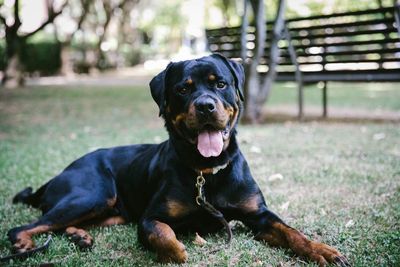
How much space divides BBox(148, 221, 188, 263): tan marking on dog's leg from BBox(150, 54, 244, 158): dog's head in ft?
2.18

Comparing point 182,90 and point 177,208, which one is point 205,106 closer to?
point 182,90

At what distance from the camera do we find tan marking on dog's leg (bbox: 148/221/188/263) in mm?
3068

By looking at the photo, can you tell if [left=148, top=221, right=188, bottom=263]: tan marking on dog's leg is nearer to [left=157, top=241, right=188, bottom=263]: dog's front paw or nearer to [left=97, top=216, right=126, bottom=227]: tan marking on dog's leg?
[left=157, top=241, right=188, bottom=263]: dog's front paw

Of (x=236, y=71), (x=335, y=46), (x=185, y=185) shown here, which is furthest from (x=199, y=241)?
(x=335, y=46)

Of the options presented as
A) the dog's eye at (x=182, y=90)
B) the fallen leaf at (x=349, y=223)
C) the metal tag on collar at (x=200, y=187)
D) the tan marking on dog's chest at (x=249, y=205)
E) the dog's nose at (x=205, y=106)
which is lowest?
the fallen leaf at (x=349, y=223)

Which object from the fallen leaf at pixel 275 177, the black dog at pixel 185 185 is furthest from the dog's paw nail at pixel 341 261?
the fallen leaf at pixel 275 177

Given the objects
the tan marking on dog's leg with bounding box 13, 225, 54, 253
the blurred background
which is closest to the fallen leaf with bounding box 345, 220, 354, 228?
the tan marking on dog's leg with bounding box 13, 225, 54, 253

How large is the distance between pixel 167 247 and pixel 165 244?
2 centimetres

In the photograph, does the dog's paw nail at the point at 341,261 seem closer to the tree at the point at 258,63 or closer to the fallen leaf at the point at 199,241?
the fallen leaf at the point at 199,241

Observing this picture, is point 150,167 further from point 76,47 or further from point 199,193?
point 76,47

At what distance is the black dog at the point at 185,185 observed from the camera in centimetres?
333

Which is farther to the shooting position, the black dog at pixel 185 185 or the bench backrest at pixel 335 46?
the bench backrest at pixel 335 46

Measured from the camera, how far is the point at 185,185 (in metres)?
3.49

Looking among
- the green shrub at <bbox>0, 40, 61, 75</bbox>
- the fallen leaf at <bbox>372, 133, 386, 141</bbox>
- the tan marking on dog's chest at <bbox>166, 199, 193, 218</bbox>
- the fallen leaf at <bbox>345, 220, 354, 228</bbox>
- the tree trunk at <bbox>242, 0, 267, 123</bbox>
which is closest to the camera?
the tan marking on dog's chest at <bbox>166, 199, 193, 218</bbox>
